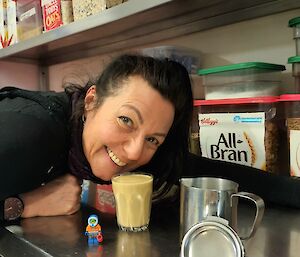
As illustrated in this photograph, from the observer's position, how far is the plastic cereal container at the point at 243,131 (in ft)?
2.75

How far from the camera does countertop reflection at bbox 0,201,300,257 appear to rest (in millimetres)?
586

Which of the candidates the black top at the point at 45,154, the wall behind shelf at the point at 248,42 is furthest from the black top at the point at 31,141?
the wall behind shelf at the point at 248,42

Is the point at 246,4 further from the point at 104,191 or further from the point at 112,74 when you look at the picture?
the point at 104,191

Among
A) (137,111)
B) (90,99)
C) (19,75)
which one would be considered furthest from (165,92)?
(19,75)

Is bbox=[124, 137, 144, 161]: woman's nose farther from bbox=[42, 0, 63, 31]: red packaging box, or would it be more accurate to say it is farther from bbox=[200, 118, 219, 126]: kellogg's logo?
bbox=[42, 0, 63, 31]: red packaging box

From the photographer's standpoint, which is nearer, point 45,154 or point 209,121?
point 45,154

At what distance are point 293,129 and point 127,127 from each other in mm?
364

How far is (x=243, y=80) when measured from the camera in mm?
898

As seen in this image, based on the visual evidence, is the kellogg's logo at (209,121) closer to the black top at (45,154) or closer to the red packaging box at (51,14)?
the black top at (45,154)

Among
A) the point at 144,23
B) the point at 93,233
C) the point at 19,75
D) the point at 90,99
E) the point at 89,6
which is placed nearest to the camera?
the point at 93,233

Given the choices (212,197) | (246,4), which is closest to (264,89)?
(246,4)

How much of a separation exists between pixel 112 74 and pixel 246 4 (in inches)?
19.4

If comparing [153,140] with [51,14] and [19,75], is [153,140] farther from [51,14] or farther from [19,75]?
[19,75]

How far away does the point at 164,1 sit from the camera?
0.78m
